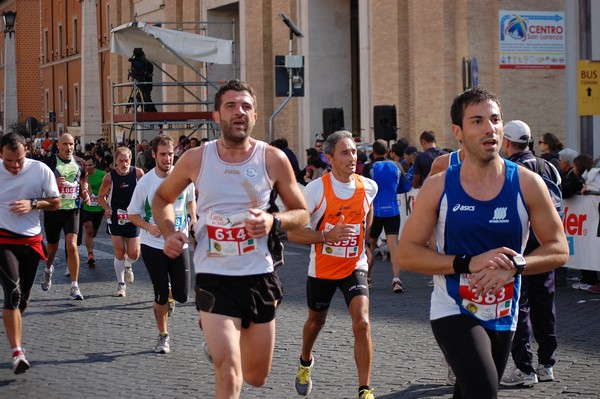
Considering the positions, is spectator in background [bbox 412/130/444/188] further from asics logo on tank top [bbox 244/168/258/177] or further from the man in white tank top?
asics logo on tank top [bbox 244/168/258/177]

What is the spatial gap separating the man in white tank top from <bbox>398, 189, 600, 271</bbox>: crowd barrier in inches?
333

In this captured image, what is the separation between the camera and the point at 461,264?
4.95m

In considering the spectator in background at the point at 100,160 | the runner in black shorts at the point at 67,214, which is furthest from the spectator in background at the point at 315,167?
the spectator in background at the point at 100,160

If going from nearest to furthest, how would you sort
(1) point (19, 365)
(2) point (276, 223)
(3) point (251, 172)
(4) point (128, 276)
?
(2) point (276, 223)
(3) point (251, 172)
(1) point (19, 365)
(4) point (128, 276)

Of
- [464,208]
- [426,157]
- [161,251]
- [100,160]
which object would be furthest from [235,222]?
[100,160]

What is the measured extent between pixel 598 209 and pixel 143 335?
614 centimetres

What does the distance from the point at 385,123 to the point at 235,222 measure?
18004 millimetres

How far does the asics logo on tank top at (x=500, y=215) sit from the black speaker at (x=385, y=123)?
1872 cm

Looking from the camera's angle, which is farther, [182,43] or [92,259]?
[182,43]

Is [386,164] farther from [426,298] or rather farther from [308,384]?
[308,384]

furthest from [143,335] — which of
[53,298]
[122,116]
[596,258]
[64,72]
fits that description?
[64,72]

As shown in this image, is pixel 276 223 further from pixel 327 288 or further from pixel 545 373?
pixel 545 373

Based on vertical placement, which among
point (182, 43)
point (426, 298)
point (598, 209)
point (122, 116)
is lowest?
point (426, 298)

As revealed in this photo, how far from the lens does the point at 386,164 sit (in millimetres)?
14086
